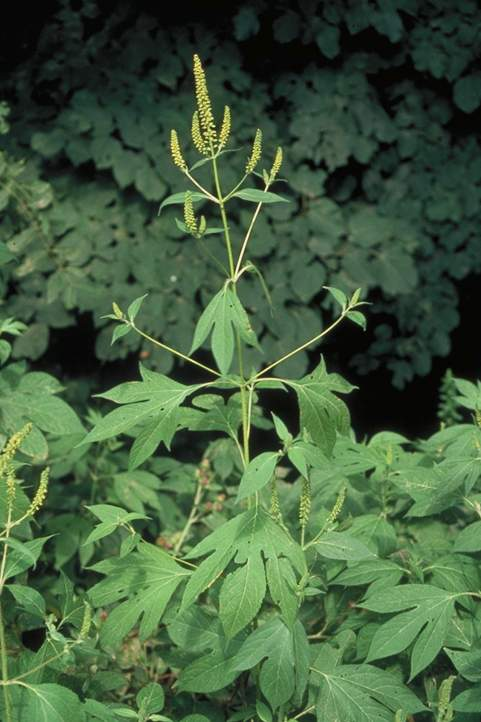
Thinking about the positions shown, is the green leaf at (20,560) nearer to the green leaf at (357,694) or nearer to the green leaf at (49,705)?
the green leaf at (49,705)

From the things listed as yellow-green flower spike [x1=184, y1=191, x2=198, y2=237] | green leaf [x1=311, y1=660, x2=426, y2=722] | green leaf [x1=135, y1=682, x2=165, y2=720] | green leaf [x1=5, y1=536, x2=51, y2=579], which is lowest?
green leaf [x1=135, y1=682, x2=165, y2=720]

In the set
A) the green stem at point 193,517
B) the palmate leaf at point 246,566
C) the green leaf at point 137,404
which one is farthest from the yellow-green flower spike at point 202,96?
the green stem at point 193,517

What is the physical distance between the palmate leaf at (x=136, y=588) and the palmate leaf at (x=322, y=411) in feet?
1.49

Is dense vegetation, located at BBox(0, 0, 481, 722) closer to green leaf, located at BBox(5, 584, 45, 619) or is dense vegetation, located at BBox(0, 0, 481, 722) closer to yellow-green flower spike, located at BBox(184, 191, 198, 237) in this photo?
green leaf, located at BBox(5, 584, 45, 619)

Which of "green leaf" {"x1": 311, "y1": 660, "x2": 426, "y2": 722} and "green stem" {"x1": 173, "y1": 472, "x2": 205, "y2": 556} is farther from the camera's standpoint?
"green stem" {"x1": 173, "y1": 472, "x2": 205, "y2": 556}

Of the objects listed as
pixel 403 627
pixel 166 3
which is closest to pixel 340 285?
pixel 166 3

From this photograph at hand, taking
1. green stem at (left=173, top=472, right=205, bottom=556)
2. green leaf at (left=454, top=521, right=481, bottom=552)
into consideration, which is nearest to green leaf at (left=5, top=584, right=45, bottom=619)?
green leaf at (left=454, top=521, right=481, bottom=552)

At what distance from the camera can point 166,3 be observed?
15.2 ft

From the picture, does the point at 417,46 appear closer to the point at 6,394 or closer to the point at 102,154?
the point at 102,154

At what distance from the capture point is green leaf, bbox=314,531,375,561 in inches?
87.0

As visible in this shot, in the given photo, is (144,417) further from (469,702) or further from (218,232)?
(218,232)

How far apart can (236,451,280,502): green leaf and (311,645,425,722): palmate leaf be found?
52 centimetres

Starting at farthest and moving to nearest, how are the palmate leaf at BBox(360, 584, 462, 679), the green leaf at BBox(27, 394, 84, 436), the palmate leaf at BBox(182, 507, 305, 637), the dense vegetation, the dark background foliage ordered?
1. the dark background foliage
2. the dense vegetation
3. the green leaf at BBox(27, 394, 84, 436)
4. the palmate leaf at BBox(360, 584, 462, 679)
5. the palmate leaf at BBox(182, 507, 305, 637)

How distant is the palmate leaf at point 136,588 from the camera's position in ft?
7.55
